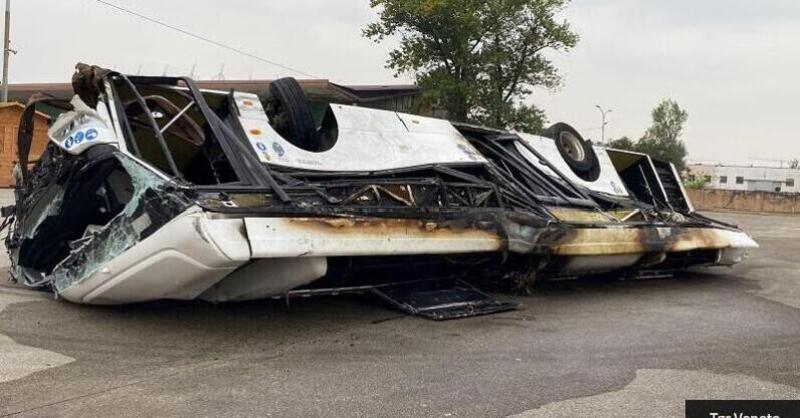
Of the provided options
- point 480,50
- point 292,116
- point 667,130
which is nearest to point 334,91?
point 480,50

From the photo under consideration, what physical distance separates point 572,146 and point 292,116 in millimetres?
3810

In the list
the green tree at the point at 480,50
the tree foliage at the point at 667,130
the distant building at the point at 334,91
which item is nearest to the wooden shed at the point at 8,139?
the distant building at the point at 334,91

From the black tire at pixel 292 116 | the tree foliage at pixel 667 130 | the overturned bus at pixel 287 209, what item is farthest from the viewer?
the tree foliage at pixel 667 130

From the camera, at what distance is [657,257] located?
257 inches

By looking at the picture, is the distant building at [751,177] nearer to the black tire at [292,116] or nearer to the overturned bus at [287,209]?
the overturned bus at [287,209]

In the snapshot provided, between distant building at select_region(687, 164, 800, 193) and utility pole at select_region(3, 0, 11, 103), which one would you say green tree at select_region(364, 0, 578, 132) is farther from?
distant building at select_region(687, 164, 800, 193)

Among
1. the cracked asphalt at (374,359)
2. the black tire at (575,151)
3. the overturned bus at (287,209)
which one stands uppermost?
the black tire at (575,151)

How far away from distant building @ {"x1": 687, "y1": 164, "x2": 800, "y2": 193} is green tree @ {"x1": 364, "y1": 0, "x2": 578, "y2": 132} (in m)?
56.6

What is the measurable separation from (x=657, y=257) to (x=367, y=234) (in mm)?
3478

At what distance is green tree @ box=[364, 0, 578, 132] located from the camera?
26344mm

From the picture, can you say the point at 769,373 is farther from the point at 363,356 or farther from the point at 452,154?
the point at 452,154

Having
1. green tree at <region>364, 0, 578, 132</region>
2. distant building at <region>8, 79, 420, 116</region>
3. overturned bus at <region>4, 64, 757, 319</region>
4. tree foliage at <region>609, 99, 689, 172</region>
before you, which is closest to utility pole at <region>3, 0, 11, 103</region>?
distant building at <region>8, 79, 420, 116</region>

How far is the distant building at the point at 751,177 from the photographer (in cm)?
7888

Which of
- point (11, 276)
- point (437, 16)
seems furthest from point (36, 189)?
point (437, 16)
